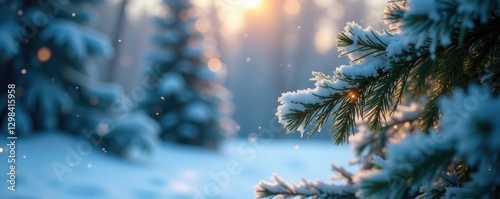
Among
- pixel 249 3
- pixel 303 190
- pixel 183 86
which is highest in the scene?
pixel 249 3

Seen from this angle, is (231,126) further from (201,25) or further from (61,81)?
(61,81)

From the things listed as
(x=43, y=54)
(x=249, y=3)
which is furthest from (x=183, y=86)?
(x=249, y=3)

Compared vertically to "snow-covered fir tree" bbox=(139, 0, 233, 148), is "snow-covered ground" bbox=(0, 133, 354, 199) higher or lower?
lower

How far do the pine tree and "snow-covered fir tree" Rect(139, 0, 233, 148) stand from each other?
37.3 ft

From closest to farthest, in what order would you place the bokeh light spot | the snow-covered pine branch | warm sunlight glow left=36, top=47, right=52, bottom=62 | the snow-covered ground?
the snow-covered pine branch
the snow-covered ground
warm sunlight glow left=36, top=47, right=52, bottom=62
the bokeh light spot

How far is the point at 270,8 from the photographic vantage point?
24500 millimetres

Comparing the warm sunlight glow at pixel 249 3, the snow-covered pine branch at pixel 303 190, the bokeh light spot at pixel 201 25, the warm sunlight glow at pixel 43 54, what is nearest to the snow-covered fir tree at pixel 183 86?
the bokeh light spot at pixel 201 25

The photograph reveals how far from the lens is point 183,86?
537 inches

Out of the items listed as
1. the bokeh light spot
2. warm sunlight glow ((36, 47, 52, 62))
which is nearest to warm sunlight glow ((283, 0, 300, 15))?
the bokeh light spot

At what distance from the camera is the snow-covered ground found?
22.4 feet

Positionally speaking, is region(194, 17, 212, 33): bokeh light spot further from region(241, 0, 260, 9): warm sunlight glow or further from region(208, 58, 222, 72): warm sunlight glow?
region(241, 0, 260, 9): warm sunlight glow

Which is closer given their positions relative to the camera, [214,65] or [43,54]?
[43,54]

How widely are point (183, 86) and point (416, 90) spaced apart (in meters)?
12.2

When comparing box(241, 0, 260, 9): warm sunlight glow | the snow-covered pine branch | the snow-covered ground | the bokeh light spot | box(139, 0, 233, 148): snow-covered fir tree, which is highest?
box(241, 0, 260, 9): warm sunlight glow
